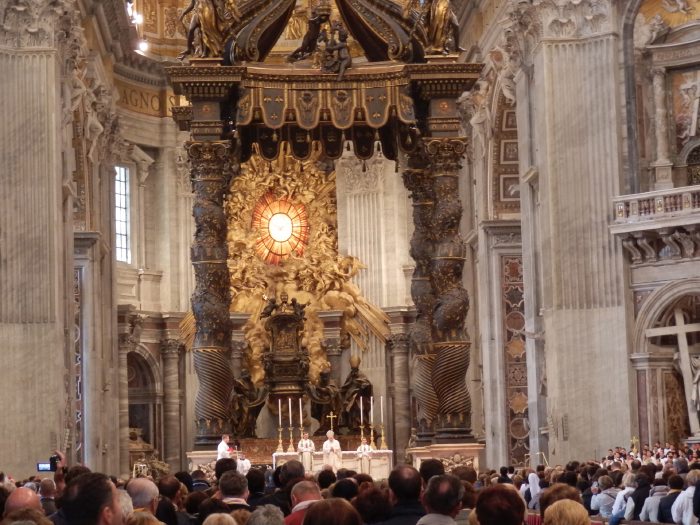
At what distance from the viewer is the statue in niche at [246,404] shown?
32.6 meters

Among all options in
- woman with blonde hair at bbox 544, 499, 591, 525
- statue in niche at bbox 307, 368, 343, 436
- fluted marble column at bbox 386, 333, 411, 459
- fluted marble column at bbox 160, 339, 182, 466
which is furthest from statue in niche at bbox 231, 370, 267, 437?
woman with blonde hair at bbox 544, 499, 591, 525

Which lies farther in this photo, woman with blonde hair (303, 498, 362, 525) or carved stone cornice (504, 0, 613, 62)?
carved stone cornice (504, 0, 613, 62)

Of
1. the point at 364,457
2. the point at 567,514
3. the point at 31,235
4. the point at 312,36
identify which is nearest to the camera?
the point at 567,514

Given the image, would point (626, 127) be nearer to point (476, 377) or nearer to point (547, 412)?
point (547, 412)

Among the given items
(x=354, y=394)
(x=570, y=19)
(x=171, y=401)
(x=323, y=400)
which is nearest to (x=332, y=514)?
(x=570, y=19)

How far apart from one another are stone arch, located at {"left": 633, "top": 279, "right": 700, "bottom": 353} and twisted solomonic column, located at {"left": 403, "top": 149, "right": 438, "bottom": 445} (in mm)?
6152

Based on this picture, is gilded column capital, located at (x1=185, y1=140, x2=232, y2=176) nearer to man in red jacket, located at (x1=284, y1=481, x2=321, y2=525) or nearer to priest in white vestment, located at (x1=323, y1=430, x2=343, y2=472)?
priest in white vestment, located at (x1=323, y1=430, x2=343, y2=472)

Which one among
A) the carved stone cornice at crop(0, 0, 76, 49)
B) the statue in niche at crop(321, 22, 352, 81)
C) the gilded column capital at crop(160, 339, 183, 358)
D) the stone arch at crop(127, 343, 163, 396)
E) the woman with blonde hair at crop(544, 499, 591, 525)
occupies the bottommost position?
the woman with blonde hair at crop(544, 499, 591, 525)

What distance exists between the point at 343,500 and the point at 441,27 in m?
11.6

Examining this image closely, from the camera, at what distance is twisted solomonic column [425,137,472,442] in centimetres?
1691

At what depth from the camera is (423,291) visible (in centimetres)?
1817

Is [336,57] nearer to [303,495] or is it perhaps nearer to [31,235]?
[31,235]

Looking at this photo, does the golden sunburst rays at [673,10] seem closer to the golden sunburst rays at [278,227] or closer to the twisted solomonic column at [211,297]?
the twisted solomonic column at [211,297]

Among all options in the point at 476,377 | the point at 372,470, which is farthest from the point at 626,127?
the point at 476,377
